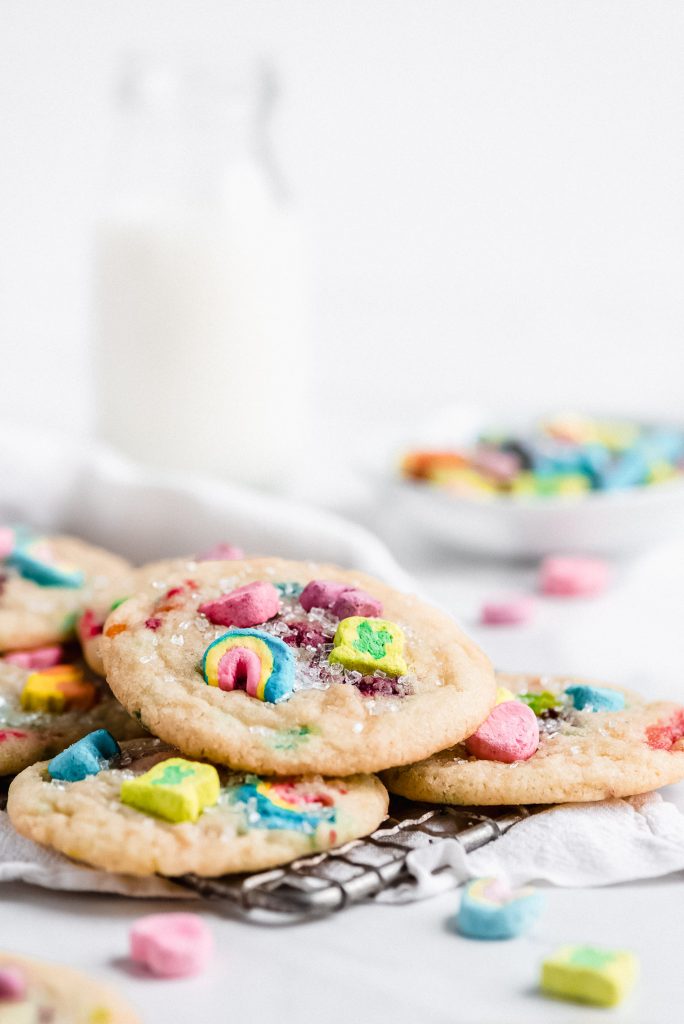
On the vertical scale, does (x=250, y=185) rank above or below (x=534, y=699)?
above

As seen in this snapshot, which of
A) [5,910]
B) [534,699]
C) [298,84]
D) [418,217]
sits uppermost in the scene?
[298,84]

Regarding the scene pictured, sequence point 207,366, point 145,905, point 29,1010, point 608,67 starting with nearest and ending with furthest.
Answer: point 29,1010, point 145,905, point 207,366, point 608,67

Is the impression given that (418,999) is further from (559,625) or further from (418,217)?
(418,217)

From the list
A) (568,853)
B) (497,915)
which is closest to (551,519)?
(568,853)

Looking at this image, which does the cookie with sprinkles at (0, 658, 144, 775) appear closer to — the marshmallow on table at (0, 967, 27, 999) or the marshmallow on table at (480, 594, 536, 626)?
the marshmallow on table at (0, 967, 27, 999)

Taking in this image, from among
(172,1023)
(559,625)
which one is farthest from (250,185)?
(172,1023)

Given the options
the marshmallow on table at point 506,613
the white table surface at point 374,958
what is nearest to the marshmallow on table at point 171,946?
the white table surface at point 374,958

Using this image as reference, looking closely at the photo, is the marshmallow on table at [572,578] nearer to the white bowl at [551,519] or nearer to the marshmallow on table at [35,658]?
the white bowl at [551,519]

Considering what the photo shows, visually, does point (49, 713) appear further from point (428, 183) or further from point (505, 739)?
point (428, 183)

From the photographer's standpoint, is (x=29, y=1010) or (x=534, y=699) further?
(x=534, y=699)
